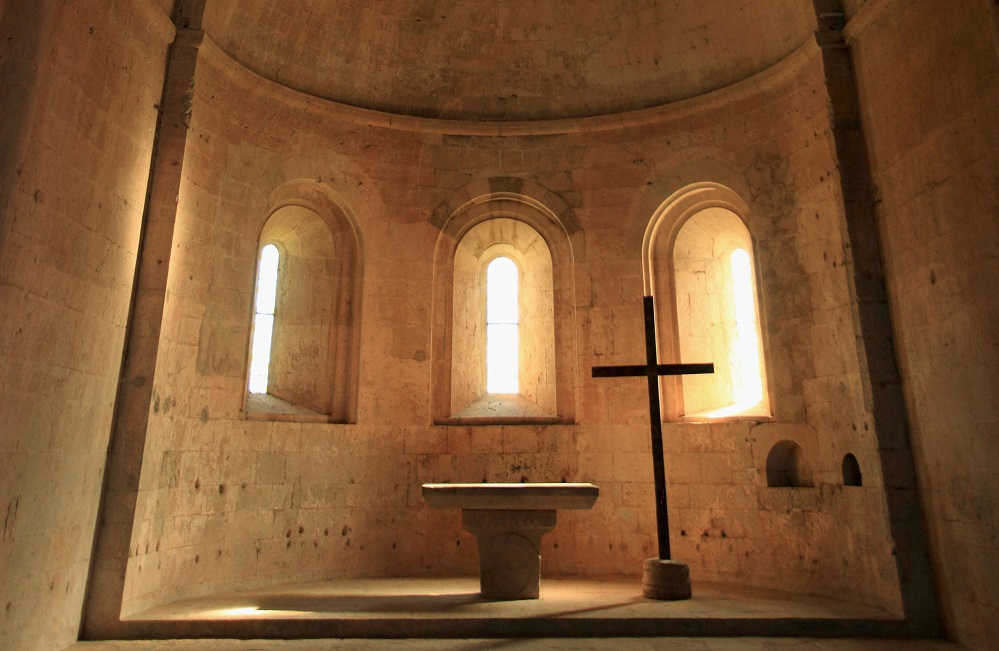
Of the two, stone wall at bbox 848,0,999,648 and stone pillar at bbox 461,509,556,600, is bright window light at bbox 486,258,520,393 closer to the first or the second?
stone pillar at bbox 461,509,556,600

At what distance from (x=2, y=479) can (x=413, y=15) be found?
7.29 meters

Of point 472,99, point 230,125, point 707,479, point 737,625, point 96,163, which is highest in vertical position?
point 472,99

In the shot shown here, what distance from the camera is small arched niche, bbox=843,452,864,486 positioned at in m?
6.80

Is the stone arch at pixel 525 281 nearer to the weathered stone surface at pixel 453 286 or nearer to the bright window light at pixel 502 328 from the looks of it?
the weathered stone surface at pixel 453 286

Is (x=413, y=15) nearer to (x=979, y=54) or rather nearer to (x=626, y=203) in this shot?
(x=626, y=203)

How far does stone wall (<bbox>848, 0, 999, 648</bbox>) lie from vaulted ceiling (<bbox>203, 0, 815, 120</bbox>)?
2.28 metres

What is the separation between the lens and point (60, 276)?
5164mm

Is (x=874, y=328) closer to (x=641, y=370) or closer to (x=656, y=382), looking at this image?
(x=656, y=382)

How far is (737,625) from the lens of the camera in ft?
18.3

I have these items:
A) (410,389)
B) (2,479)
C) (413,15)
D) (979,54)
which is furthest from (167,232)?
(979,54)

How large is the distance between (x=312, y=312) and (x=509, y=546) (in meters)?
4.08

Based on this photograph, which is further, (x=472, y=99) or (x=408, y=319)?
(x=472, y=99)

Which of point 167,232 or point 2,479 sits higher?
point 167,232

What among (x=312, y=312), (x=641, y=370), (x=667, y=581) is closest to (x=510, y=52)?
(x=312, y=312)
